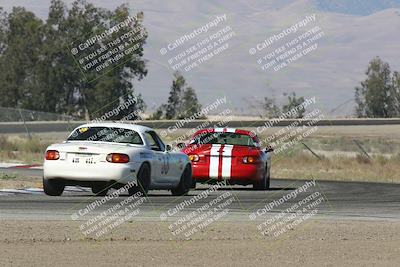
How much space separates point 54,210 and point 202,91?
176 m

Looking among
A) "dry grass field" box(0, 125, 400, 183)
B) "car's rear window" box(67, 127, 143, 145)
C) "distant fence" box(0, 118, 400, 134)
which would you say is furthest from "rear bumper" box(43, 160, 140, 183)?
"distant fence" box(0, 118, 400, 134)

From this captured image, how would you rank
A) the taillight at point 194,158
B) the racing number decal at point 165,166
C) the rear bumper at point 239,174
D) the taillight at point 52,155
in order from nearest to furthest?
the taillight at point 52,155, the racing number decal at point 165,166, the rear bumper at point 239,174, the taillight at point 194,158

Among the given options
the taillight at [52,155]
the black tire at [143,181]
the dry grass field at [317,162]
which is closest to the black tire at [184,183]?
the black tire at [143,181]

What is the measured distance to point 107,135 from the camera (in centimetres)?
1978

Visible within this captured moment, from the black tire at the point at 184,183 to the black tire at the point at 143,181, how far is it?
158cm

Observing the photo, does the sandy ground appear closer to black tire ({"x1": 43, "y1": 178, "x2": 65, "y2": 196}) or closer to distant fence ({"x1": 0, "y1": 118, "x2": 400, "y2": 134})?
black tire ({"x1": 43, "y1": 178, "x2": 65, "y2": 196})

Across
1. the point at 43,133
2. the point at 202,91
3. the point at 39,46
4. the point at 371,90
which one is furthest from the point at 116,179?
the point at 202,91

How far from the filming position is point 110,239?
13.4m

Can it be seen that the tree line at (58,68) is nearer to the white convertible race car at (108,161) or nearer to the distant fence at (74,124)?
the distant fence at (74,124)

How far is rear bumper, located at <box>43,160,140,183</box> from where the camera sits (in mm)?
18734

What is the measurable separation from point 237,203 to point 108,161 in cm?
251

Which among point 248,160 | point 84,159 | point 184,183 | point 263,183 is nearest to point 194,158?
point 248,160

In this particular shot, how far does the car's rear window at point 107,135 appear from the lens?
1975cm

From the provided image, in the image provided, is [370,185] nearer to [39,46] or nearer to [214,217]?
[214,217]
